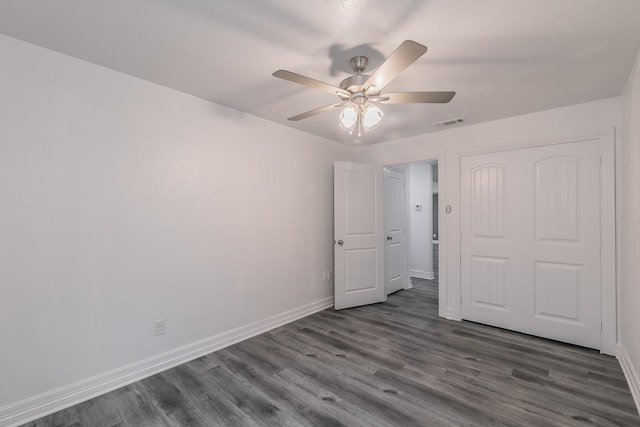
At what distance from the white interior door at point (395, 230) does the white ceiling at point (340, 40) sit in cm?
212

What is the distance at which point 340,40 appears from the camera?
174cm

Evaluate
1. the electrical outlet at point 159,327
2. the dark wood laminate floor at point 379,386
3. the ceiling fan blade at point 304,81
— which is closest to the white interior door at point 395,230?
the dark wood laminate floor at point 379,386

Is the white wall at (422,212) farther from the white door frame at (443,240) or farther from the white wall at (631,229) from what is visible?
the white wall at (631,229)

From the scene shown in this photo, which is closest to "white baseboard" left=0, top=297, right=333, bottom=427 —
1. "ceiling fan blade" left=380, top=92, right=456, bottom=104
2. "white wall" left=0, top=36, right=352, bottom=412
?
"white wall" left=0, top=36, right=352, bottom=412

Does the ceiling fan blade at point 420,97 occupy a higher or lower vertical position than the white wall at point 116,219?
higher

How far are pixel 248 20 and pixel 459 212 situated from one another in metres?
3.03

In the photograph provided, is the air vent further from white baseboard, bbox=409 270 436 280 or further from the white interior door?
white baseboard, bbox=409 270 436 280

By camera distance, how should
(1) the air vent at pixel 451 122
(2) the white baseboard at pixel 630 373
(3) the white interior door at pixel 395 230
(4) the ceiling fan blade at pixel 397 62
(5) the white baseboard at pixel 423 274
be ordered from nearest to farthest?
(4) the ceiling fan blade at pixel 397 62 < (2) the white baseboard at pixel 630 373 < (1) the air vent at pixel 451 122 < (3) the white interior door at pixel 395 230 < (5) the white baseboard at pixel 423 274

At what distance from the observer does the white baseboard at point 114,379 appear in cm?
178

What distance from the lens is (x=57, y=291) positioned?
1.92 metres

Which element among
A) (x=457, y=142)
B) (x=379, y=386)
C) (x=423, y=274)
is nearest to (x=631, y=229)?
(x=457, y=142)

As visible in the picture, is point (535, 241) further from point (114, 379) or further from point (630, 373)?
point (114, 379)

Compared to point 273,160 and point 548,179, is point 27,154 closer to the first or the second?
point 273,160

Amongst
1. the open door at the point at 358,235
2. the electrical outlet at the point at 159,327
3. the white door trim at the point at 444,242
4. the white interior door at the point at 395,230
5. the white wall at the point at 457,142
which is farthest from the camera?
the white interior door at the point at 395,230
